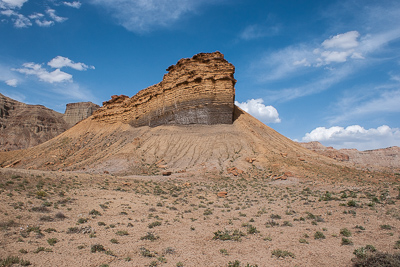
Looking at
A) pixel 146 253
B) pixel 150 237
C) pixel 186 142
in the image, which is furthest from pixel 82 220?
pixel 186 142

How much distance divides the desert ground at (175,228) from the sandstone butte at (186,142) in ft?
43.4

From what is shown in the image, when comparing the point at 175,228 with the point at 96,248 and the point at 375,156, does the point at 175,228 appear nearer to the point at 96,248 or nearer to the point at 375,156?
the point at 96,248

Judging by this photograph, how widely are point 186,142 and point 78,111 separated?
284 feet

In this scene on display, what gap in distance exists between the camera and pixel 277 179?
2562cm

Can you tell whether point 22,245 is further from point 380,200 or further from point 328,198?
point 380,200

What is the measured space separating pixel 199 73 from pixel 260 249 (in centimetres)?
3706

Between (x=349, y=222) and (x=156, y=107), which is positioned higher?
(x=156, y=107)

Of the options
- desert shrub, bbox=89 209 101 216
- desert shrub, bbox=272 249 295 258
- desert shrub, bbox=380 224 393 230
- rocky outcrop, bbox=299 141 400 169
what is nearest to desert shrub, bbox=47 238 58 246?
desert shrub, bbox=89 209 101 216

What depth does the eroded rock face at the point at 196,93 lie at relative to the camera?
4075 centimetres

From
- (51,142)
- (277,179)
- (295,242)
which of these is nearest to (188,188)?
(277,179)

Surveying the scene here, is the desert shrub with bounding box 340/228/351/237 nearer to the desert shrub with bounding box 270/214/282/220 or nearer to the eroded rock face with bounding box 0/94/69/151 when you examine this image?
the desert shrub with bounding box 270/214/282/220

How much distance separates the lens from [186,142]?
38.8m

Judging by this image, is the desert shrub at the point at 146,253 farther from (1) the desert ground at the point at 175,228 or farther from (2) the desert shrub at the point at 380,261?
(2) the desert shrub at the point at 380,261

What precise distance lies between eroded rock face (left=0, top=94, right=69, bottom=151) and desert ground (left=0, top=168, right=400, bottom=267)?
8152 centimetres
